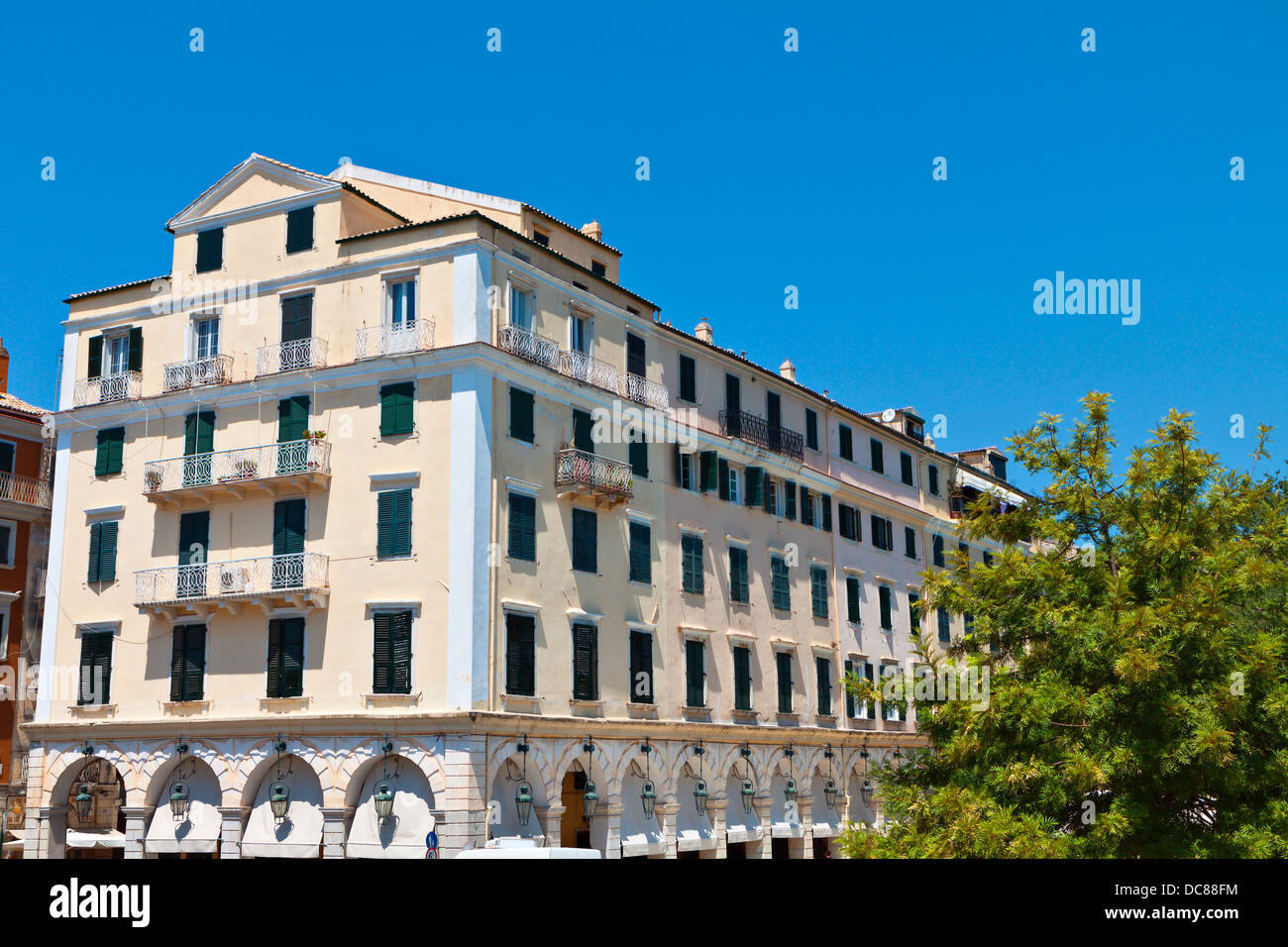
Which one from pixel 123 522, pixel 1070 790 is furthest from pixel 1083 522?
pixel 123 522

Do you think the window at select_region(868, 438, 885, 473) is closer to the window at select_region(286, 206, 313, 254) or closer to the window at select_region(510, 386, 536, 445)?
the window at select_region(510, 386, 536, 445)

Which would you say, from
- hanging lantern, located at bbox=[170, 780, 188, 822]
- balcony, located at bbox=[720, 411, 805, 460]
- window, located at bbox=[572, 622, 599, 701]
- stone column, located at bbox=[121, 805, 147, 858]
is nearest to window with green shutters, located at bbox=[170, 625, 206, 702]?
hanging lantern, located at bbox=[170, 780, 188, 822]

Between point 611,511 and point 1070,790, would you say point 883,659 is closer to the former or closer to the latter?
point 611,511

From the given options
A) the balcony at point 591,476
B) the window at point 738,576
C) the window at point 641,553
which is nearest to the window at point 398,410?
the balcony at point 591,476

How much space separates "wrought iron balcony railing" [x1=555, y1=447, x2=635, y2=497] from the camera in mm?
39531

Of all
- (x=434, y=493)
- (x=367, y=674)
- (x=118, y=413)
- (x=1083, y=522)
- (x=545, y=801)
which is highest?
(x=118, y=413)

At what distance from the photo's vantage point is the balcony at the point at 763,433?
4872cm

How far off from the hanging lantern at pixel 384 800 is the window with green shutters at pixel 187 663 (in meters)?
7.19

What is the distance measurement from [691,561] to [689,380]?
6.50 m

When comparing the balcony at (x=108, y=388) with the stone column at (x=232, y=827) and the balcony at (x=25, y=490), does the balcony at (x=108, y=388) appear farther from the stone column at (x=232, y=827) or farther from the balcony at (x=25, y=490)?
the stone column at (x=232, y=827)

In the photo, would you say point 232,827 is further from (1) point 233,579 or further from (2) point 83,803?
(1) point 233,579

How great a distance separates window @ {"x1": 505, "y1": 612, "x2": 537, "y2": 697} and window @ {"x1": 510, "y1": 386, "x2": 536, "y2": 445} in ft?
17.1
